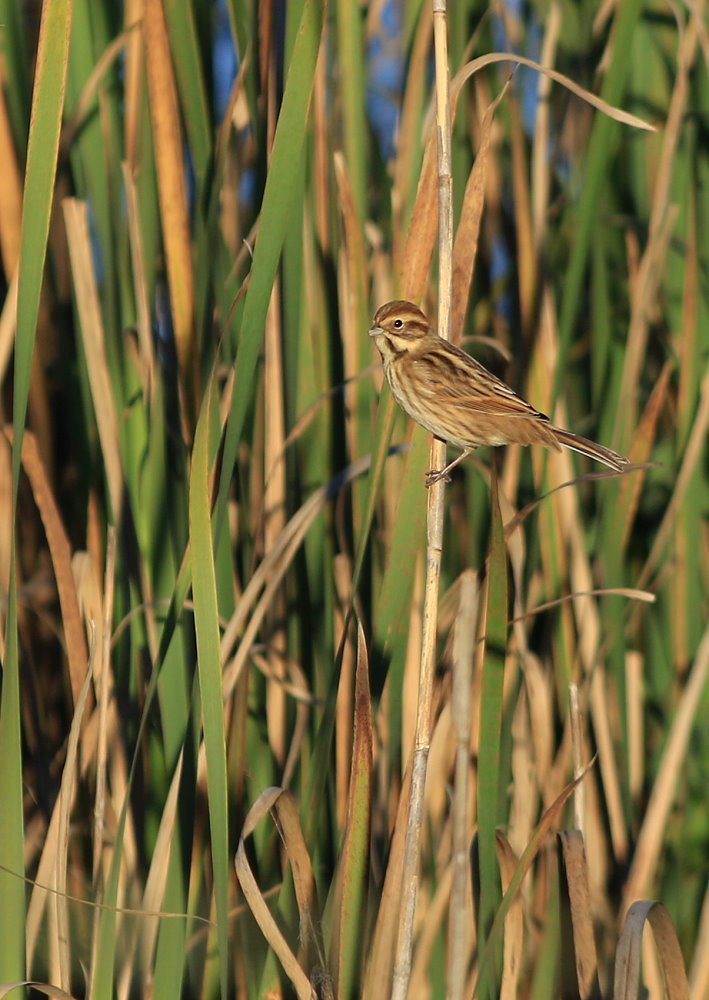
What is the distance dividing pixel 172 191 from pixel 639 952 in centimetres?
120

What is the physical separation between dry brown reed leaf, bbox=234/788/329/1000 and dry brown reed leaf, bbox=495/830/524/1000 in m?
0.28

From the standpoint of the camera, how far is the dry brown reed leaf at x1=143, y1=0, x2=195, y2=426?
1.77m

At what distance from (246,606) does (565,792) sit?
53 centimetres

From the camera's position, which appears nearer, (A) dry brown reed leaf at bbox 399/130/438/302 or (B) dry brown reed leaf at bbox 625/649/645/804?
(A) dry brown reed leaf at bbox 399/130/438/302

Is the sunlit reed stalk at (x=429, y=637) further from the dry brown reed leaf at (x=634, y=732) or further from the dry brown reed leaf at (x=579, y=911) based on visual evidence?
the dry brown reed leaf at (x=634, y=732)

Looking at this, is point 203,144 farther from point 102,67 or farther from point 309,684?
point 309,684

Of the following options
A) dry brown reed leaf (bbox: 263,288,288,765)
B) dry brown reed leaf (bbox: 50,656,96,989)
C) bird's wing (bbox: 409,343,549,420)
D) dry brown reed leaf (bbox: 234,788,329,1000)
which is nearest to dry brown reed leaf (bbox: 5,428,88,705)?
dry brown reed leaf (bbox: 50,656,96,989)

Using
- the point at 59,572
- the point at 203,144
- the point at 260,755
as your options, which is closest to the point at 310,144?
the point at 203,144

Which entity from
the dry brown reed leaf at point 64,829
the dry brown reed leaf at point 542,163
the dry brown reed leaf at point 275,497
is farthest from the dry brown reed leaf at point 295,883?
the dry brown reed leaf at point 542,163

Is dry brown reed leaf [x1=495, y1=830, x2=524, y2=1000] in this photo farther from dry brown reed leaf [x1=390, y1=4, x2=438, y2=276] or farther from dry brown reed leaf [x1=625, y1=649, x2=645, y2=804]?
Answer: dry brown reed leaf [x1=390, y1=4, x2=438, y2=276]

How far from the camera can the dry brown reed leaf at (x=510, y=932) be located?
1.72m

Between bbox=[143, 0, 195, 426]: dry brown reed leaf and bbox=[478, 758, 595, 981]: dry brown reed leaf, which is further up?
bbox=[143, 0, 195, 426]: dry brown reed leaf

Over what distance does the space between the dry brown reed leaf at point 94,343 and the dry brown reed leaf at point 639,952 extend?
37.0 inches

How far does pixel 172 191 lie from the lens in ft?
5.94
